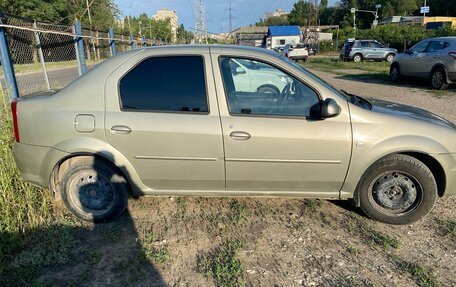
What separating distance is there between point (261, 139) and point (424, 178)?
5.42ft

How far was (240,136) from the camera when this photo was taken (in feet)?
10.9

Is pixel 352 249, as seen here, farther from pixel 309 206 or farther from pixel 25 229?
pixel 25 229

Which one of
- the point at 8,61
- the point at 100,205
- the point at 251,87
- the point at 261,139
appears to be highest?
the point at 8,61

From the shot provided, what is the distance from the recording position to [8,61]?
14.8 feet

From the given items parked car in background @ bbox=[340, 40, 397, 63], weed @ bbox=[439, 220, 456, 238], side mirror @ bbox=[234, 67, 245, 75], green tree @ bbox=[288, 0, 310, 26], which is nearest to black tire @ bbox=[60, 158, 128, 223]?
side mirror @ bbox=[234, 67, 245, 75]

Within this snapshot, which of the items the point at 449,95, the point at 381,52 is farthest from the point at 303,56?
the point at 449,95

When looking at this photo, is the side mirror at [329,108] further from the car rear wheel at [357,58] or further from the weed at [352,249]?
the car rear wheel at [357,58]

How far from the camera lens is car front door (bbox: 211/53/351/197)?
3.31 meters

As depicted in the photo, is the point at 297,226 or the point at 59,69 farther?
the point at 59,69

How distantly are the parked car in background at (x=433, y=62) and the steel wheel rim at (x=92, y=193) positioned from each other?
11918mm

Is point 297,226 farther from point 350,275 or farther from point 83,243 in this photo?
point 83,243

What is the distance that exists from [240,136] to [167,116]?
73 cm

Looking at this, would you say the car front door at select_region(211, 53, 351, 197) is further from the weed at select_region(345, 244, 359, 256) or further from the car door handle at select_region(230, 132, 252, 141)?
the weed at select_region(345, 244, 359, 256)

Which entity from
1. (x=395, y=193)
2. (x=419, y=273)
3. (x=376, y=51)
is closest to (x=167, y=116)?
(x=395, y=193)
